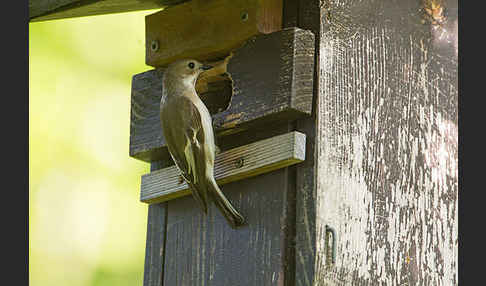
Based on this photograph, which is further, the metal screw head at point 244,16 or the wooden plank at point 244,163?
the metal screw head at point 244,16

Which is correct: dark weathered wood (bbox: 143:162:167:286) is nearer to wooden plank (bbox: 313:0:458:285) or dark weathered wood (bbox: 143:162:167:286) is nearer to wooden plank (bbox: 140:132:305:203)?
wooden plank (bbox: 140:132:305:203)

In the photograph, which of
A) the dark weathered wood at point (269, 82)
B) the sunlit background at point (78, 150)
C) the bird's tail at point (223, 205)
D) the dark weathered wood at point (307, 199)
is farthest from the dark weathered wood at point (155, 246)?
the sunlit background at point (78, 150)

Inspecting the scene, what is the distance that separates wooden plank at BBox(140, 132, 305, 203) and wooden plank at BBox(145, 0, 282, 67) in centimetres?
38

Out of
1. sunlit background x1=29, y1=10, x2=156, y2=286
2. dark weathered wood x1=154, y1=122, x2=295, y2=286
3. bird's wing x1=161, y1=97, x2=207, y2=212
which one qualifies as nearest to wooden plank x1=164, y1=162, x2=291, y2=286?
dark weathered wood x1=154, y1=122, x2=295, y2=286

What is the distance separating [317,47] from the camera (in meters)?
3.56

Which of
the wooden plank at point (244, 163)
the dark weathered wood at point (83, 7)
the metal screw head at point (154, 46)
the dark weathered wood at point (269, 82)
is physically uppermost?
the dark weathered wood at point (83, 7)

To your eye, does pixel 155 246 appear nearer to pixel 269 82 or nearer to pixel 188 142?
pixel 188 142

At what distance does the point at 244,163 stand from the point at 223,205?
0.15 meters

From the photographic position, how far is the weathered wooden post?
3.45 meters

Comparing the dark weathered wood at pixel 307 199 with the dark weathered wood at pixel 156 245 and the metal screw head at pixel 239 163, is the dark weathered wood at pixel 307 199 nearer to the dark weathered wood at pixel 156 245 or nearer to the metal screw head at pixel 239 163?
the metal screw head at pixel 239 163

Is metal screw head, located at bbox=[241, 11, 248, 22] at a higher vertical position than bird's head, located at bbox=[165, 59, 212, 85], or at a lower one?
higher

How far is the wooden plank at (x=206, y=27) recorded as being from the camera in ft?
12.0

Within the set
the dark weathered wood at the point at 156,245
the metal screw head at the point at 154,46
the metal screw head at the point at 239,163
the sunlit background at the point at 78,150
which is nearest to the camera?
the metal screw head at the point at 239,163

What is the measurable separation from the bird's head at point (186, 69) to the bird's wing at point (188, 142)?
4.0 inches
